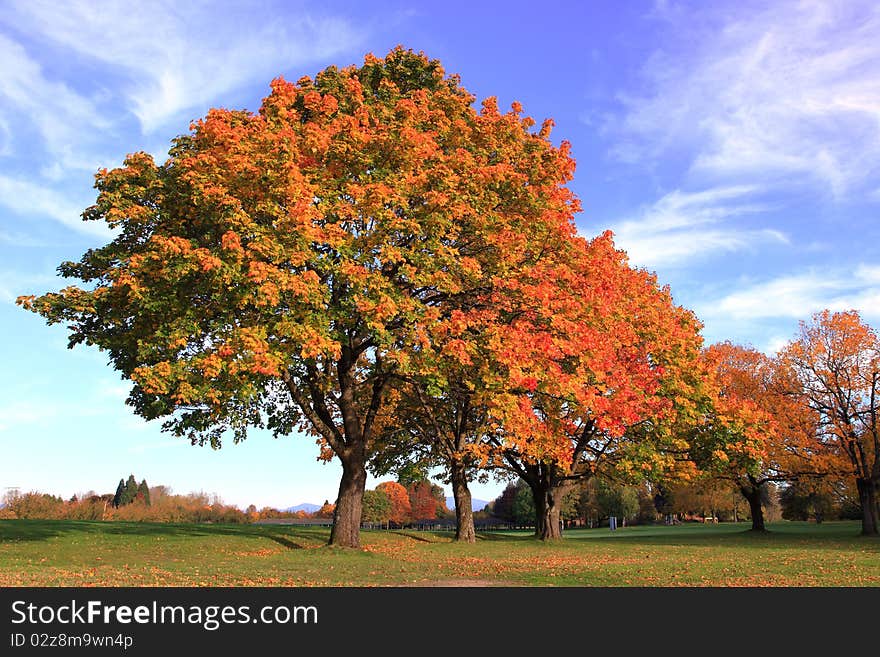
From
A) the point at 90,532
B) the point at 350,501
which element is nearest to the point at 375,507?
the point at 90,532

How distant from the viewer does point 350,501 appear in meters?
29.5

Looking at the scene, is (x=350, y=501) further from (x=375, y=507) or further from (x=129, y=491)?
(x=129, y=491)

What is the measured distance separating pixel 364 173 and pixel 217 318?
7737 millimetres

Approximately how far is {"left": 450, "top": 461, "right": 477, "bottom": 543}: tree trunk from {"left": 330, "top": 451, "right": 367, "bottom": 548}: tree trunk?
8463 millimetres

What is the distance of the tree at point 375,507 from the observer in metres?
99.7

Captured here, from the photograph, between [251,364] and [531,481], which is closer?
[251,364]

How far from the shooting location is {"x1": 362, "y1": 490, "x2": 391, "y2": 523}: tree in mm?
99688

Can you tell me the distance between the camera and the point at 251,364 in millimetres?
21828

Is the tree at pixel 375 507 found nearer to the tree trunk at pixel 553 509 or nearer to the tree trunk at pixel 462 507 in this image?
the tree trunk at pixel 553 509

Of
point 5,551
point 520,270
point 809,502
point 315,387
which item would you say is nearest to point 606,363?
point 520,270

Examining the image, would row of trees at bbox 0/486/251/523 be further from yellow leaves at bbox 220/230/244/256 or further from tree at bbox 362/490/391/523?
yellow leaves at bbox 220/230/244/256

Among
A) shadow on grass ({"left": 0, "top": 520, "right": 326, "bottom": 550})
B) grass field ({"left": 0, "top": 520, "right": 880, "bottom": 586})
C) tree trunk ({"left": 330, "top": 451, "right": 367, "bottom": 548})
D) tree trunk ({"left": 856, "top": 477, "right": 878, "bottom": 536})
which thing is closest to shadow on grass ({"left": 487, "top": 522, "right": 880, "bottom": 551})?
tree trunk ({"left": 856, "top": 477, "right": 878, "bottom": 536})

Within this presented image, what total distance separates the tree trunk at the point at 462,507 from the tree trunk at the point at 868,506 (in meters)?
29.7

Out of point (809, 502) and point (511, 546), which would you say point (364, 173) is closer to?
point (511, 546)
